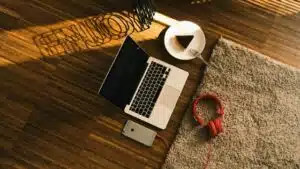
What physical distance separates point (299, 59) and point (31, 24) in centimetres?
120

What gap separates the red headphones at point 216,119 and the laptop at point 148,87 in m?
0.09

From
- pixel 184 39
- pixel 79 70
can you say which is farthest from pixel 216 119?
pixel 79 70

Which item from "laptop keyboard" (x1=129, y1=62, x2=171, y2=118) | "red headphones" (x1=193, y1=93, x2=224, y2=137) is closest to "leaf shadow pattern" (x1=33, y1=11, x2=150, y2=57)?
"laptop keyboard" (x1=129, y1=62, x2=171, y2=118)

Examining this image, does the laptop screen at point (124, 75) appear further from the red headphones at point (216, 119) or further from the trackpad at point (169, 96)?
the red headphones at point (216, 119)

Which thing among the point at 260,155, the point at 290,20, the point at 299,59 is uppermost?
the point at 290,20

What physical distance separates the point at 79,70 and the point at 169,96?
16.0 inches

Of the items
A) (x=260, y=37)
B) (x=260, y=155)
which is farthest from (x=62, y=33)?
(x=260, y=155)

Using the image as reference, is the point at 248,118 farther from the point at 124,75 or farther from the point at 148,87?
the point at 124,75

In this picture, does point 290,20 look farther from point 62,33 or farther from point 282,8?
point 62,33

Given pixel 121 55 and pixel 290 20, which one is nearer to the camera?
pixel 121 55

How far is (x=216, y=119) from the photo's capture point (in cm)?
143

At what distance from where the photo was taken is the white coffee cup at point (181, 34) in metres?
1.50

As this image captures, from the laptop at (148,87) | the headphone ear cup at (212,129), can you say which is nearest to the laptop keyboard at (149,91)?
the laptop at (148,87)

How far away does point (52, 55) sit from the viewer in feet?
5.04
